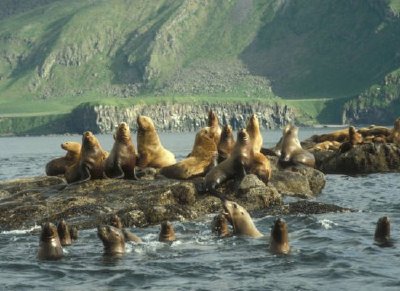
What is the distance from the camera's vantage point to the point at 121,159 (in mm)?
27766

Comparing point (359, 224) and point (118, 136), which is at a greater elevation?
point (118, 136)

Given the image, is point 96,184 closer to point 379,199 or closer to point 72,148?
point 72,148

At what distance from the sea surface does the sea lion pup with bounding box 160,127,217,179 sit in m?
5.06

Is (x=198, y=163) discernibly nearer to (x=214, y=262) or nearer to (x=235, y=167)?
(x=235, y=167)

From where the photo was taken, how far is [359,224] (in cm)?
2328

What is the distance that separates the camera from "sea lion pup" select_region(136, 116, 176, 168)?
99.8 feet

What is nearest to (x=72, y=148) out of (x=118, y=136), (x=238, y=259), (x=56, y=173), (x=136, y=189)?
(x=56, y=173)

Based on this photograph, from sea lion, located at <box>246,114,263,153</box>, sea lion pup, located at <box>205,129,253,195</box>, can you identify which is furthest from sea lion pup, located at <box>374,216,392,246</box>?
sea lion, located at <box>246,114,263,153</box>

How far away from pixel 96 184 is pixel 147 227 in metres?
3.96

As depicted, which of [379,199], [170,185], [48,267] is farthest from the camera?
[379,199]

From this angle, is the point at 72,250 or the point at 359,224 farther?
the point at 359,224

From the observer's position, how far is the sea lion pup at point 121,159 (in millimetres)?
27750

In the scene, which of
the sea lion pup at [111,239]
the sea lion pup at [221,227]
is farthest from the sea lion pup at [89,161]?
the sea lion pup at [111,239]

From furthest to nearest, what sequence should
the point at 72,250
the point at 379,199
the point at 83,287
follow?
the point at 379,199
the point at 72,250
the point at 83,287
